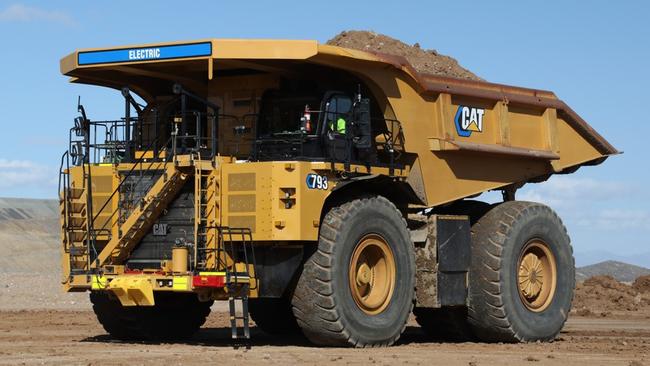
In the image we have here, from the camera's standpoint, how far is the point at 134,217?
15.0 metres

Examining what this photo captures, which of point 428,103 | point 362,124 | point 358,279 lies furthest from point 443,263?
point 362,124

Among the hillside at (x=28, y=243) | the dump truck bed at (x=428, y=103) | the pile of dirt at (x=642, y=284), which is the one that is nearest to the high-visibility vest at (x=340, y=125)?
the dump truck bed at (x=428, y=103)

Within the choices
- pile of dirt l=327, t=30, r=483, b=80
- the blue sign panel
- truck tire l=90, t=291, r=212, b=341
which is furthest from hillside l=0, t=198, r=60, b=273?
the blue sign panel

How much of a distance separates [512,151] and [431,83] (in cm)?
198

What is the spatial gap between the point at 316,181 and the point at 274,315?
4.19m

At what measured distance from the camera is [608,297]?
26.9m

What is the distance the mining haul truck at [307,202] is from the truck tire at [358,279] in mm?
23

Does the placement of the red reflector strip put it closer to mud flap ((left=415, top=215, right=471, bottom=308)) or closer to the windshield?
the windshield

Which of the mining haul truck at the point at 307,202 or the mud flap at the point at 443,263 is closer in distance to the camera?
the mining haul truck at the point at 307,202

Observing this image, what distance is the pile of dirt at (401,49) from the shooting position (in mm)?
19359

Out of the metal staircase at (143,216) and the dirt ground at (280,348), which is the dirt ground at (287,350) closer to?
the dirt ground at (280,348)

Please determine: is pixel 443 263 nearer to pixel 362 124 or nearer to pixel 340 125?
pixel 362 124

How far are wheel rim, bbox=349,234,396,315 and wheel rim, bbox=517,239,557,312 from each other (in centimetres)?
276

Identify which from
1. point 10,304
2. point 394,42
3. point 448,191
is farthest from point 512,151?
point 10,304
